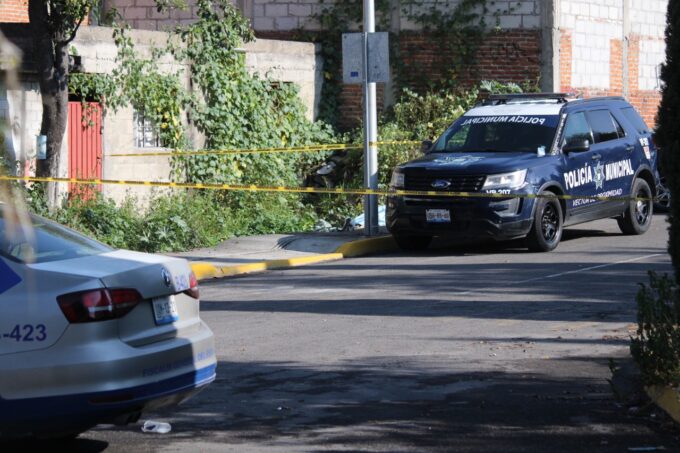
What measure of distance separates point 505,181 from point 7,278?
35.2 feet

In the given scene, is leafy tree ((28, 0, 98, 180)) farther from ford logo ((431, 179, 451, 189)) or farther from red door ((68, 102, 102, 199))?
ford logo ((431, 179, 451, 189))

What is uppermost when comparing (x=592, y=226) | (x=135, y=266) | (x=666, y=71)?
(x=666, y=71)

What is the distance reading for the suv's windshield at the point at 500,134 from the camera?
17.0 meters

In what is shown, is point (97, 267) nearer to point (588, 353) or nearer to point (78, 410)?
point (78, 410)

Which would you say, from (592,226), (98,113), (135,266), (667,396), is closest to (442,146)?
(592,226)

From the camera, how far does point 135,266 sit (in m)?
6.37

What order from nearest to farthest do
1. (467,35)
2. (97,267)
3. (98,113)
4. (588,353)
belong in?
(97,267) → (588,353) → (98,113) → (467,35)

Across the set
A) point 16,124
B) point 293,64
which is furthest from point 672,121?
point 293,64

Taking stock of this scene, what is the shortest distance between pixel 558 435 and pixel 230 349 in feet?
12.0

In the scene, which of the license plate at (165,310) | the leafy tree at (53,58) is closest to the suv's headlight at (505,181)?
the leafy tree at (53,58)

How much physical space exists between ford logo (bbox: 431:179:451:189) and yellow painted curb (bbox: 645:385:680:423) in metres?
8.66

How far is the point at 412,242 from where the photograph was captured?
17.2 metres

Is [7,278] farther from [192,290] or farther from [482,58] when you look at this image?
[482,58]

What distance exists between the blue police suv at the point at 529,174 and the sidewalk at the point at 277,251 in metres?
0.67
